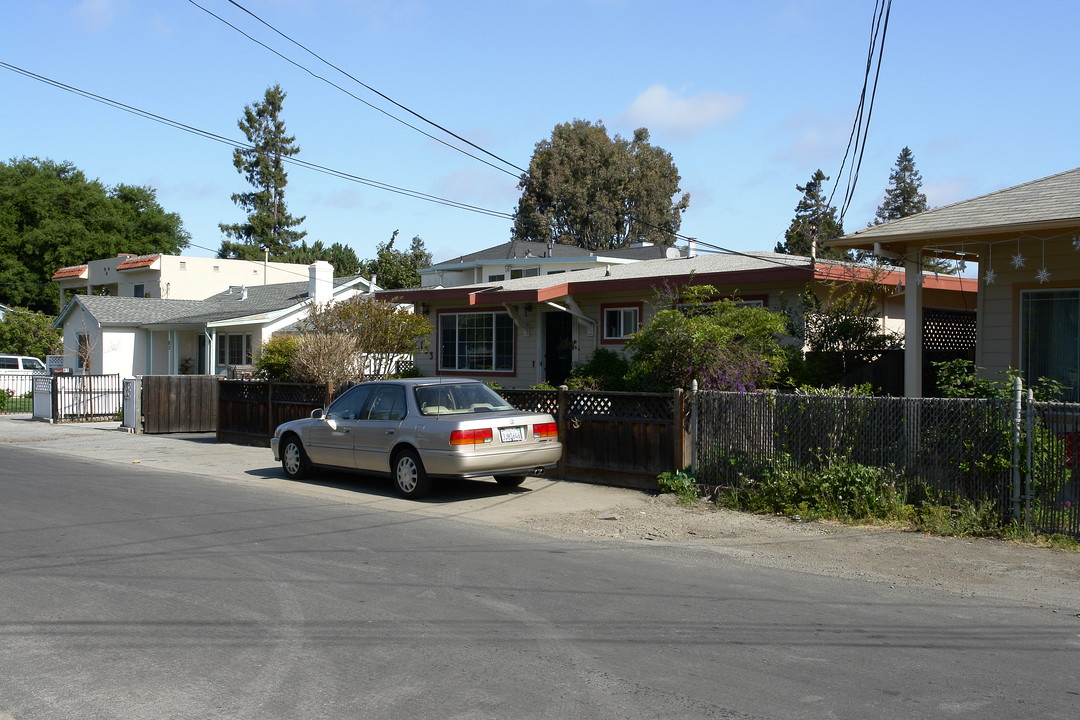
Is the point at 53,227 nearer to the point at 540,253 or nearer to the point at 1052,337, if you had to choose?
the point at 540,253

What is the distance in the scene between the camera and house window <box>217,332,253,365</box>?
106ft

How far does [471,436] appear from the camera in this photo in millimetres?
11258

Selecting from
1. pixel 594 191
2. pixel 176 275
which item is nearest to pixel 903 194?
pixel 594 191

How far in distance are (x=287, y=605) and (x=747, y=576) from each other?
12.5 ft

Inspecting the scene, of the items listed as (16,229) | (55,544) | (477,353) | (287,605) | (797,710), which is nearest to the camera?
(797,710)

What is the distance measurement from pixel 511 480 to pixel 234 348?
23080mm

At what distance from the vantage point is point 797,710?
183 inches

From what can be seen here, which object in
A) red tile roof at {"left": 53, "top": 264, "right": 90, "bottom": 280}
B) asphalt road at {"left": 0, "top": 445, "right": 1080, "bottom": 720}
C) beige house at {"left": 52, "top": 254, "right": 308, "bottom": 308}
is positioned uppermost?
red tile roof at {"left": 53, "top": 264, "right": 90, "bottom": 280}

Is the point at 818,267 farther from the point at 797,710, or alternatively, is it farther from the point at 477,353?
the point at 797,710

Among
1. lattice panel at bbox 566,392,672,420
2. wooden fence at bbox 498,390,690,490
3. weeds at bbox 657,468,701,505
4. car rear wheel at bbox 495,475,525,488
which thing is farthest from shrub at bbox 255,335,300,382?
weeds at bbox 657,468,701,505

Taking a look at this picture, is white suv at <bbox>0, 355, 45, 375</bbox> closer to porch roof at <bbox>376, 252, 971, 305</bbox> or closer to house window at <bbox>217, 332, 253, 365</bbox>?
house window at <bbox>217, 332, 253, 365</bbox>

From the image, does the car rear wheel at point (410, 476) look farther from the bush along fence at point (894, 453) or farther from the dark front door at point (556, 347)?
the dark front door at point (556, 347)

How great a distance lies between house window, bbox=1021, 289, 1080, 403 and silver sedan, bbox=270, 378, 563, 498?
22.4 ft

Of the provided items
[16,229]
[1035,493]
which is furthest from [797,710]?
[16,229]
